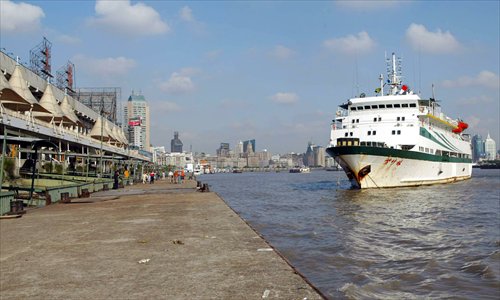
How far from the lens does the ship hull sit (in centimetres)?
3497

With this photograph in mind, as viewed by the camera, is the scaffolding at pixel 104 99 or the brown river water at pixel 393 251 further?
the scaffolding at pixel 104 99

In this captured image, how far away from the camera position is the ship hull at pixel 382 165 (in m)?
35.0

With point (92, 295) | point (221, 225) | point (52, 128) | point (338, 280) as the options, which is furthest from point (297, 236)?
point (52, 128)

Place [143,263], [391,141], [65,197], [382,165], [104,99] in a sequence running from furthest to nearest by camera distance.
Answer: [104,99]
[391,141]
[382,165]
[65,197]
[143,263]

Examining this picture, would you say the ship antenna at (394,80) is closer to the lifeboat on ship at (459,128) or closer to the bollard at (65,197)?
the lifeboat on ship at (459,128)

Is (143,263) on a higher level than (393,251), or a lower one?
higher

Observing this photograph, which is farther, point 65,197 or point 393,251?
point 65,197

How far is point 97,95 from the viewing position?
118 metres

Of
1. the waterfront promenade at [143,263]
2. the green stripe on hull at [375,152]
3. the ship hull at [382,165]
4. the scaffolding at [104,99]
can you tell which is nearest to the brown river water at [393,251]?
the waterfront promenade at [143,263]

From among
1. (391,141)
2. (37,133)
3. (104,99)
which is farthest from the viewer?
(104,99)

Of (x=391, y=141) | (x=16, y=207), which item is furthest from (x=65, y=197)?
(x=391, y=141)

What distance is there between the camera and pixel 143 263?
6762 millimetres

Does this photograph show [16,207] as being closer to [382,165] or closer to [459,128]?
[382,165]

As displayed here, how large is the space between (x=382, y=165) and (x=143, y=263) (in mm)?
31675
